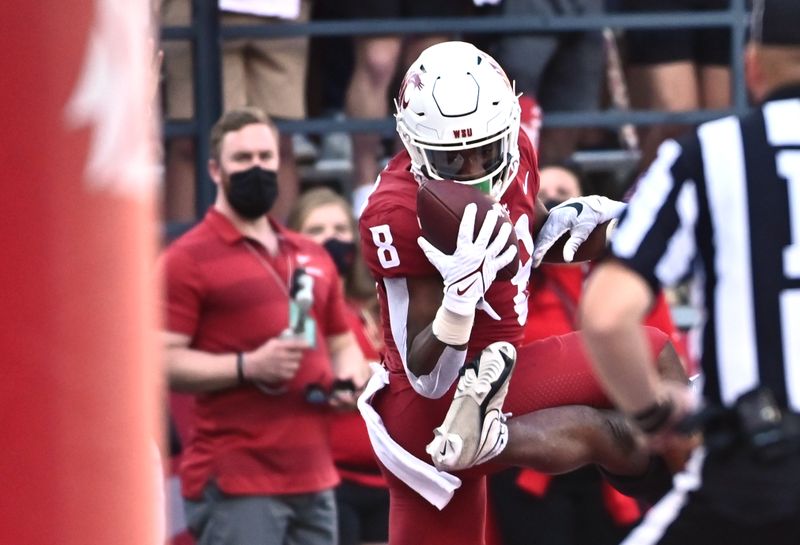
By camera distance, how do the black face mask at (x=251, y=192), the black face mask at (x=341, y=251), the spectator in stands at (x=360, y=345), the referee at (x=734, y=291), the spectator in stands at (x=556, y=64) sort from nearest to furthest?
the referee at (x=734, y=291), the black face mask at (x=251, y=192), the spectator in stands at (x=360, y=345), the black face mask at (x=341, y=251), the spectator in stands at (x=556, y=64)

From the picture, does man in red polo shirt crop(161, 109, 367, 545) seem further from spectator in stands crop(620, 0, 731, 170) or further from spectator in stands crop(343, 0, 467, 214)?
spectator in stands crop(620, 0, 731, 170)

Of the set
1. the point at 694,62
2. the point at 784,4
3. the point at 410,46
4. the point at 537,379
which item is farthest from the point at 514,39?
the point at 784,4

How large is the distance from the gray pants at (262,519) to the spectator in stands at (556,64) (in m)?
2.27

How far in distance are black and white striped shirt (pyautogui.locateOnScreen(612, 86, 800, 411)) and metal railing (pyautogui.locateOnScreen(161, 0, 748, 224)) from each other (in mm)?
4366

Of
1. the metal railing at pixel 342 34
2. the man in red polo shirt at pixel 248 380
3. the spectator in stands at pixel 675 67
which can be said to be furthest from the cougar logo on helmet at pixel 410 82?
the spectator in stands at pixel 675 67

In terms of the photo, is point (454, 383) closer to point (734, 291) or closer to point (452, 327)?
point (452, 327)

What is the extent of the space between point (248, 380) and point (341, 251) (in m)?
0.95

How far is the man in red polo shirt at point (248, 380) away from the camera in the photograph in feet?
18.3

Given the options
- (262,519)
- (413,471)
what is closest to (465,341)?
(413,471)

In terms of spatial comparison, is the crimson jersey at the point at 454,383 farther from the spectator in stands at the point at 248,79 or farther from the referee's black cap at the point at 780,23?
the spectator in stands at the point at 248,79

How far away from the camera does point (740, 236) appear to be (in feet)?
9.44

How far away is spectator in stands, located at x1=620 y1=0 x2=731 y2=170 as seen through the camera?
24.8ft

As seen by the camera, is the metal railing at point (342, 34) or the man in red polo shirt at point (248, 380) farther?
the metal railing at point (342, 34)

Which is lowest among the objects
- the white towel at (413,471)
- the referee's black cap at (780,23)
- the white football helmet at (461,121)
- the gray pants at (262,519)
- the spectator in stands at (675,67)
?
the gray pants at (262,519)
